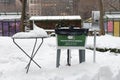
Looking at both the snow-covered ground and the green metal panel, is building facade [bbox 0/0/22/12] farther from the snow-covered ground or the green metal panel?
the green metal panel

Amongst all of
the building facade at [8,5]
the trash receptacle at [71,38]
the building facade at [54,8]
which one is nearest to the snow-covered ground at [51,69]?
the trash receptacle at [71,38]

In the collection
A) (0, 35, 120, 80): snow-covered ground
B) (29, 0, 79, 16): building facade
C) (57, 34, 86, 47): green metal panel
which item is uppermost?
(29, 0, 79, 16): building facade

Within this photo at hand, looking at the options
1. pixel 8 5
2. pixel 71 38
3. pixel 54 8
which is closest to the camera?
pixel 71 38

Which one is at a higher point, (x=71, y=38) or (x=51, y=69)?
(x=71, y=38)

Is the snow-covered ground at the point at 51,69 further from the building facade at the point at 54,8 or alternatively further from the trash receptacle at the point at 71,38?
the building facade at the point at 54,8

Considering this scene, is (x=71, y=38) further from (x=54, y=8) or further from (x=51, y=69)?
(x=54, y=8)

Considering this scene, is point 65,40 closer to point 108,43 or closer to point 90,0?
point 108,43

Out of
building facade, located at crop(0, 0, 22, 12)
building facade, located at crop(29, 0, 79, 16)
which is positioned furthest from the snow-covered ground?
building facade, located at crop(0, 0, 22, 12)

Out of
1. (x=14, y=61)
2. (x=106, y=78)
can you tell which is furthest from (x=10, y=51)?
(x=106, y=78)

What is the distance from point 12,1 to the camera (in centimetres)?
6875

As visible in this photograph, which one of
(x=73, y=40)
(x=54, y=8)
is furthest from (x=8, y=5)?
(x=73, y=40)

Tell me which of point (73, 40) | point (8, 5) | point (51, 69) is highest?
point (8, 5)

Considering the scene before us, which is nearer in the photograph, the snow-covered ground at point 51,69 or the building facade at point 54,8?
the snow-covered ground at point 51,69

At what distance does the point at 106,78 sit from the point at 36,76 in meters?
1.62
